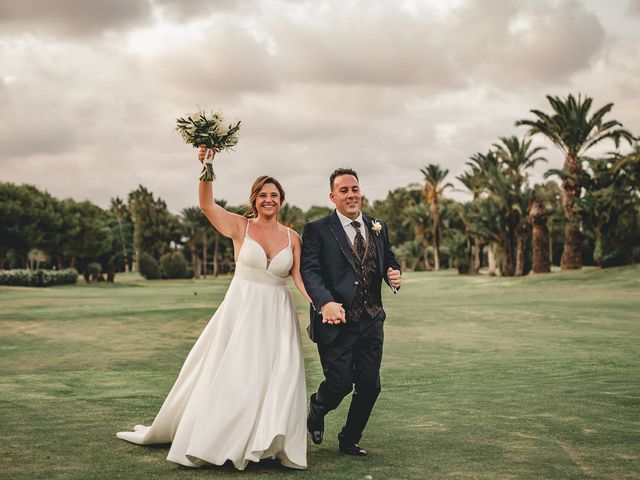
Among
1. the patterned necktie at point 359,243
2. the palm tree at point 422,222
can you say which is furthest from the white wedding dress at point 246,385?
the palm tree at point 422,222

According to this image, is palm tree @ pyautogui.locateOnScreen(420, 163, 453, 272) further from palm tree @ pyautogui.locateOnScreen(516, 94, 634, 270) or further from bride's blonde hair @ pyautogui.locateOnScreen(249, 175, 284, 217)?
bride's blonde hair @ pyautogui.locateOnScreen(249, 175, 284, 217)

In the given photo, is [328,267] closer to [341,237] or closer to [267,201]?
[341,237]

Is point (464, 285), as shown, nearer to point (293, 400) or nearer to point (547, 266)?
point (547, 266)

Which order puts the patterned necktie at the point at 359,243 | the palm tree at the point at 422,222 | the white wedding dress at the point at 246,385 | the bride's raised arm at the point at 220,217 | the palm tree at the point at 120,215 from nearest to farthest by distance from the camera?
the white wedding dress at the point at 246,385 < the patterned necktie at the point at 359,243 < the bride's raised arm at the point at 220,217 < the palm tree at the point at 422,222 < the palm tree at the point at 120,215

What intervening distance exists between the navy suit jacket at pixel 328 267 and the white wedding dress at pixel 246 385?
244 millimetres

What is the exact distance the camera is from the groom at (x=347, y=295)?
6305 millimetres

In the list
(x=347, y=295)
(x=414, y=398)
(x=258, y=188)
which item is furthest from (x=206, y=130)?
(x=414, y=398)

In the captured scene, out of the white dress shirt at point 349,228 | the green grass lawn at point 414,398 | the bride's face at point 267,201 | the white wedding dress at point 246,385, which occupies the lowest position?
the green grass lawn at point 414,398

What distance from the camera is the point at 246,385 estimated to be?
615 centimetres

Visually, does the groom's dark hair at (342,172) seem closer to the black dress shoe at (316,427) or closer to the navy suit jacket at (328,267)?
the navy suit jacket at (328,267)

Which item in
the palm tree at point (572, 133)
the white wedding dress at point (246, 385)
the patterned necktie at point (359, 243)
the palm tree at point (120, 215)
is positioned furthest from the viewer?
the palm tree at point (120, 215)

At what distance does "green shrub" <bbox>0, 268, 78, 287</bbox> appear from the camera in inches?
2167

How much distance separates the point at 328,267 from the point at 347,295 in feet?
1.01

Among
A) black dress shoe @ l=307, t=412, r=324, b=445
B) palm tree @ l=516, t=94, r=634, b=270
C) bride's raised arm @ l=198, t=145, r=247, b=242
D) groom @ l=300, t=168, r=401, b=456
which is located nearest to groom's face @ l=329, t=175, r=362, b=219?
groom @ l=300, t=168, r=401, b=456
